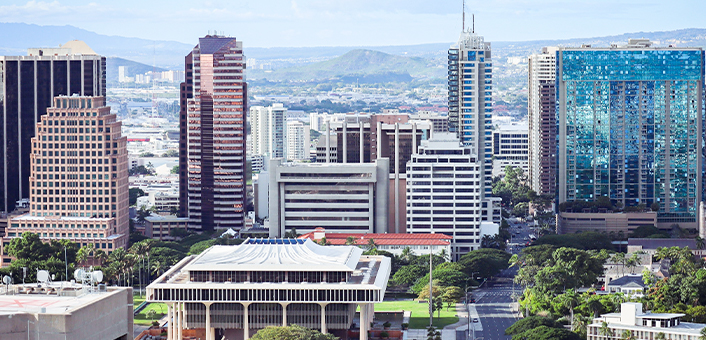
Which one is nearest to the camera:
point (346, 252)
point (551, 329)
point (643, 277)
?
point (551, 329)

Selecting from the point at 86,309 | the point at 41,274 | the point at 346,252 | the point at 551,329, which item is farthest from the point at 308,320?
the point at 86,309

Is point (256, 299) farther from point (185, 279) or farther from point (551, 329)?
point (551, 329)

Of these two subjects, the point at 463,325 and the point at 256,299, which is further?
the point at 463,325

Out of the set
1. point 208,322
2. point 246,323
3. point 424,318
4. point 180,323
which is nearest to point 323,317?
point 246,323

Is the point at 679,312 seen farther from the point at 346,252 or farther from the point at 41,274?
the point at 41,274

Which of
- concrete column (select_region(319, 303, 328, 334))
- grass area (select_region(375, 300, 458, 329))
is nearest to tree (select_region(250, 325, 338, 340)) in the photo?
concrete column (select_region(319, 303, 328, 334))

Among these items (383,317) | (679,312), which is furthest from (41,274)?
(679,312)

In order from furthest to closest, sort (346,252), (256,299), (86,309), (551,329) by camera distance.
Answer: (346,252) < (256,299) < (551,329) < (86,309)
